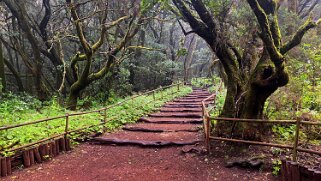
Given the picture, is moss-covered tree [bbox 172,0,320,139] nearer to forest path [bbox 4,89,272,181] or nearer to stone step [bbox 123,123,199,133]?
forest path [bbox 4,89,272,181]

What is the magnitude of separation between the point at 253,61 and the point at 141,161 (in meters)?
4.69

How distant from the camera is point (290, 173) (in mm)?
5371

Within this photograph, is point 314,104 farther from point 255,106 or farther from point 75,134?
point 75,134

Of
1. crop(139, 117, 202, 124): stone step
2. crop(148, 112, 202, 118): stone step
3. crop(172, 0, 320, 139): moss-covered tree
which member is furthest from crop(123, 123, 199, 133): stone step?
crop(172, 0, 320, 139): moss-covered tree

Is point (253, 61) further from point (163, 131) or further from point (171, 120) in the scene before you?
point (171, 120)

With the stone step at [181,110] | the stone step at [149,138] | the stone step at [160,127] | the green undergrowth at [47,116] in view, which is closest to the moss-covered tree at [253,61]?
the stone step at [149,138]

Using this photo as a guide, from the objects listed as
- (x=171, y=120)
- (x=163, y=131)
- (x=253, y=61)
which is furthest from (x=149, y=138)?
(x=253, y=61)

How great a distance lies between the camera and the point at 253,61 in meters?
8.90

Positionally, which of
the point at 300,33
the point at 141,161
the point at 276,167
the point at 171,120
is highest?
the point at 300,33

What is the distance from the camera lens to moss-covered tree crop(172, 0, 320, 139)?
6574 millimetres

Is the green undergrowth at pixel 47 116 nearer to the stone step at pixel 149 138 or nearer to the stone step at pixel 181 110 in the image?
the stone step at pixel 181 110

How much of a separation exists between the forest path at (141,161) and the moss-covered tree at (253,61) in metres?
1.43

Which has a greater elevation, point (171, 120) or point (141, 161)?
point (171, 120)

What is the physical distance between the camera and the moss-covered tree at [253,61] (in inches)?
259
